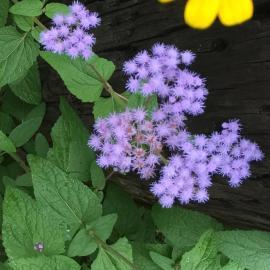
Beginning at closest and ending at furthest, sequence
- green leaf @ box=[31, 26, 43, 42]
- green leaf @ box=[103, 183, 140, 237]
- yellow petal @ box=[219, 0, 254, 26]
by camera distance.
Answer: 1. yellow petal @ box=[219, 0, 254, 26]
2. green leaf @ box=[31, 26, 43, 42]
3. green leaf @ box=[103, 183, 140, 237]

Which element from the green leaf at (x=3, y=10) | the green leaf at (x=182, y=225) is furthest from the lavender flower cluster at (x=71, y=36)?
the green leaf at (x=182, y=225)

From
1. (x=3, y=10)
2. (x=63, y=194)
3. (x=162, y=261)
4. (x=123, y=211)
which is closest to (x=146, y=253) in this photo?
(x=162, y=261)

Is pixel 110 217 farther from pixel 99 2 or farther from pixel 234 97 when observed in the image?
pixel 99 2

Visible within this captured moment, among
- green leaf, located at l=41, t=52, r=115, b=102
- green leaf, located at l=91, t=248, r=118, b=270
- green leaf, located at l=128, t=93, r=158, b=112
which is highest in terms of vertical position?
green leaf, located at l=41, t=52, r=115, b=102

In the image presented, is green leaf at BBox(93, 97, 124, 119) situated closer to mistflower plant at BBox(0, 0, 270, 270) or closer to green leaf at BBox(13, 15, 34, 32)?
mistflower plant at BBox(0, 0, 270, 270)

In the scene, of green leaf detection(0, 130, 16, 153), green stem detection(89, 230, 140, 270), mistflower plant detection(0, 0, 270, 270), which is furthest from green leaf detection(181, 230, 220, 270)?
green leaf detection(0, 130, 16, 153)

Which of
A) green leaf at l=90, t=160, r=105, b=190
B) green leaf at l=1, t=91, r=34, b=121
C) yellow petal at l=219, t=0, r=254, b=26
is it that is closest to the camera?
yellow petal at l=219, t=0, r=254, b=26

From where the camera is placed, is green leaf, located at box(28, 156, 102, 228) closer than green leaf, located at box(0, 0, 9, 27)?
Yes

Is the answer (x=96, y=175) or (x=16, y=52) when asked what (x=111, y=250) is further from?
(x=16, y=52)
